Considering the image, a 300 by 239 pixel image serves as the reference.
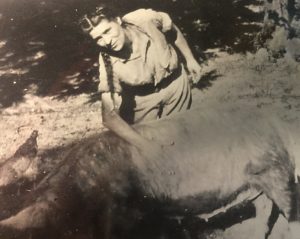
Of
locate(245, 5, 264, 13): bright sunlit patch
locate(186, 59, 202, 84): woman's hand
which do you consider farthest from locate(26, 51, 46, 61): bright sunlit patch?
locate(245, 5, 264, 13): bright sunlit patch

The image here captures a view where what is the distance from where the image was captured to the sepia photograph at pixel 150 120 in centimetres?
163

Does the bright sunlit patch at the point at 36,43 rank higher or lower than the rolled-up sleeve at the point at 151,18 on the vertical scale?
lower

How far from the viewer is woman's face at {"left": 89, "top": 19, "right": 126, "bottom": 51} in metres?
1.71

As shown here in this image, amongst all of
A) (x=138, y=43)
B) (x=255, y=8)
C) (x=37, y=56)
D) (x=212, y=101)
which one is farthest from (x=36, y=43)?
(x=255, y=8)

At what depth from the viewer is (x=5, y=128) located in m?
1.67

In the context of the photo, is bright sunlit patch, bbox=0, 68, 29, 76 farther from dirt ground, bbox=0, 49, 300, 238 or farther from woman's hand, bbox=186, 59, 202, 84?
woman's hand, bbox=186, 59, 202, 84

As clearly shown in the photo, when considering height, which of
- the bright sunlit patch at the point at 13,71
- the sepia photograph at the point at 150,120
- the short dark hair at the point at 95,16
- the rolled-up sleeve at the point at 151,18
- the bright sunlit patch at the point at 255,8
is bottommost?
the sepia photograph at the point at 150,120

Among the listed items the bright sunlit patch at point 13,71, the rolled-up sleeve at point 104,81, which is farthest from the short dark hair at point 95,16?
the bright sunlit patch at point 13,71

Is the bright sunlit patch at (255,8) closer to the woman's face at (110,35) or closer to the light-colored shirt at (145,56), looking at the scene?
the light-colored shirt at (145,56)

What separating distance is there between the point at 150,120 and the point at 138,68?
7.4 inches

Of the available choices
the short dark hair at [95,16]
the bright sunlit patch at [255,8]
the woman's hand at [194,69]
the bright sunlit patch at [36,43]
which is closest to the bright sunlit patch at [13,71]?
the bright sunlit patch at [36,43]

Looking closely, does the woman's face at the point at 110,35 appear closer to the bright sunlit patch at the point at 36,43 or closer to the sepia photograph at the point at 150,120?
the sepia photograph at the point at 150,120

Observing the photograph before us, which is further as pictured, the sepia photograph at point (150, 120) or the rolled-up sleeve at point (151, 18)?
the rolled-up sleeve at point (151, 18)

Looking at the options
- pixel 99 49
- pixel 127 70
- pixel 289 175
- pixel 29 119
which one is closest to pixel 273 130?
pixel 289 175
